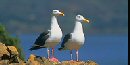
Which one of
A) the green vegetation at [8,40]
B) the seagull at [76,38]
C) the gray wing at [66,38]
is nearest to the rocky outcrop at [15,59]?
the seagull at [76,38]

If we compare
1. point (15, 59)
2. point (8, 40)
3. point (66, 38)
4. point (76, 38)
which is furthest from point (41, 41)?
point (8, 40)

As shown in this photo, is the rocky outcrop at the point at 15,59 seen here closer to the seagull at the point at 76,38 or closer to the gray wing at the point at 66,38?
the seagull at the point at 76,38

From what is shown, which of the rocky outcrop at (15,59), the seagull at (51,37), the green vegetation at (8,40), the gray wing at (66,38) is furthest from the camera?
the green vegetation at (8,40)

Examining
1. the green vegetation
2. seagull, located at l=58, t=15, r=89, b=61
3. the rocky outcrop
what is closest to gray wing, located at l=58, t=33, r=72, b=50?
seagull, located at l=58, t=15, r=89, b=61

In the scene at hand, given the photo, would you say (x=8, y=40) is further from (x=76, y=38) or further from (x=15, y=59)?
(x=15, y=59)

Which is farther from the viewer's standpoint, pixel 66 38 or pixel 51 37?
pixel 66 38

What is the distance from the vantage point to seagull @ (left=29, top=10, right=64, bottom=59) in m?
27.6

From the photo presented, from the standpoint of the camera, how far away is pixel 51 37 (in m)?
27.9

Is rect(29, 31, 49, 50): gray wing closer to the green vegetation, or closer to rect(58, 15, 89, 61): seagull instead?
rect(58, 15, 89, 61): seagull

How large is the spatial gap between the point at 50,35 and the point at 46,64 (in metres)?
2.28

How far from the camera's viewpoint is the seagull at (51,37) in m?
27.6

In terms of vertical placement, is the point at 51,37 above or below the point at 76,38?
above

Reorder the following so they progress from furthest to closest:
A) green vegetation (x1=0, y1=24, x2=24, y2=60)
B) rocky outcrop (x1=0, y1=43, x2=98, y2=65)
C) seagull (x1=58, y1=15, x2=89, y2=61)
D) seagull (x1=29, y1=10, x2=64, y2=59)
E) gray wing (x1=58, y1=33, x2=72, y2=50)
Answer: green vegetation (x1=0, y1=24, x2=24, y2=60)
gray wing (x1=58, y1=33, x2=72, y2=50)
seagull (x1=58, y1=15, x2=89, y2=61)
seagull (x1=29, y1=10, x2=64, y2=59)
rocky outcrop (x1=0, y1=43, x2=98, y2=65)

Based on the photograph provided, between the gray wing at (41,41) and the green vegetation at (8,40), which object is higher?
the gray wing at (41,41)
